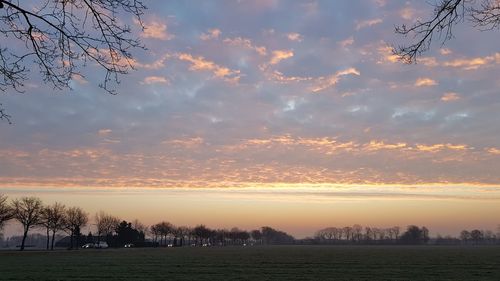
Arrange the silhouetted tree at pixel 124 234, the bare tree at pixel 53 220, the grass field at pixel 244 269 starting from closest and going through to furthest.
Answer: the grass field at pixel 244 269, the bare tree at pixel 53 220, the silhouetted tree at pixel 124 234

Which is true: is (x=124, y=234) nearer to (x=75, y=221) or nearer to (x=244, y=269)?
(x=75, y=221)

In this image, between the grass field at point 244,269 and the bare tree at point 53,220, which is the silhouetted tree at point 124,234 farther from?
the grass field at point 244,269

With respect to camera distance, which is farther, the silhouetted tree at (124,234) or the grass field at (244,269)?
the silhouetted tree at (124,234)

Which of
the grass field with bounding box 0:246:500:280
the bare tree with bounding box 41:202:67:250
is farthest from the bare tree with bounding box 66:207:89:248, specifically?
the grass field with bounding box 0:246:500:280

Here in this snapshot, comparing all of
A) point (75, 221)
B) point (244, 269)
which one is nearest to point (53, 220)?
point (75, 221)

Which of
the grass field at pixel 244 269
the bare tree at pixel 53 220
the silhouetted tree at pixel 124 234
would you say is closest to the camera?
the grass field at pixel 244 269

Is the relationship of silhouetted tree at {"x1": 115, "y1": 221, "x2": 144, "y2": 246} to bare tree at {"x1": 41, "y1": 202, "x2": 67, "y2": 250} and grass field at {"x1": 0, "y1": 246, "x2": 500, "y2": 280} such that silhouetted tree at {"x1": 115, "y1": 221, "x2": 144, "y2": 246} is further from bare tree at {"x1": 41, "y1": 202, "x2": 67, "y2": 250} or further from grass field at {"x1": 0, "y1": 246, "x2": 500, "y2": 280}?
grass field at {"x1": 0, "y1": 246, "x2": 500, "y2": 280}

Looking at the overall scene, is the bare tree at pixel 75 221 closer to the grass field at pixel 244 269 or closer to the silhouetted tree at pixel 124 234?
the silhouetted tree at pixel 124 234

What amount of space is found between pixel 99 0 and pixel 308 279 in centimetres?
2552

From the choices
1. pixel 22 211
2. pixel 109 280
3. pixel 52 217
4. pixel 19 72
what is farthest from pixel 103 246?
pixel 19 72

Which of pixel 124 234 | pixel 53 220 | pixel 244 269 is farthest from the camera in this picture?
pixel 124 234

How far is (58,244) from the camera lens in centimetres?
17050

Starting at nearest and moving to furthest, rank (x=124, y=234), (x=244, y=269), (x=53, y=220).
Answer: (x=244, y=269), (x=53, y=220), (x=124, y=234)

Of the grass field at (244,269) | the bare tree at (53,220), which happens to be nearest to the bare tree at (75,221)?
the bare tree at (53,220)
